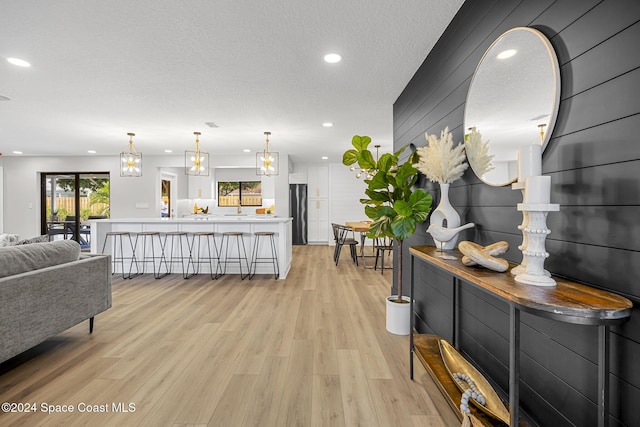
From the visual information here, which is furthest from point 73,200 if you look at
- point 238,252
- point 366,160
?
point 366,160

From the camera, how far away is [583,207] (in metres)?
1.11

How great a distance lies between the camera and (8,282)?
1971 mm

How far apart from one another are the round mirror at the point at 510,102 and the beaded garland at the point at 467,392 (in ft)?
3.37

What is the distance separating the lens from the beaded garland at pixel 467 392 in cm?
131

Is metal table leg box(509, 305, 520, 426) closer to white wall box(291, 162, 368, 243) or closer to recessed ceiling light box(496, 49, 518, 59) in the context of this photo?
recessed ceiling light box(496, 49, 518, 59)

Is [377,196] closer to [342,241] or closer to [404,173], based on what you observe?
[404,173]

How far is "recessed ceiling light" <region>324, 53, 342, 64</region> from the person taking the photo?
106 inches

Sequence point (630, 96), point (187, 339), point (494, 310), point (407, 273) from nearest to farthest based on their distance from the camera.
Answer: point (630, 96)
point (494, 310)
point (187, 339)
point (407, 273)

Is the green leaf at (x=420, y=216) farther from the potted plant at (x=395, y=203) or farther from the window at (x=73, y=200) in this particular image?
the window at (x=73, y=200)

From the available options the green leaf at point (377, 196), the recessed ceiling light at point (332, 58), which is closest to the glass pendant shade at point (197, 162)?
the recessed ceiling light at point (332, 58)

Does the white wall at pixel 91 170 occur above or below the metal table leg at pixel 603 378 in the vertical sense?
above

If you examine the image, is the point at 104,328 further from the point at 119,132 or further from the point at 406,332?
the point at 119,132

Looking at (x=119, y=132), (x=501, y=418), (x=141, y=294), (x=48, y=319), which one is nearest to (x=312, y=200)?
(x=119, y=132)

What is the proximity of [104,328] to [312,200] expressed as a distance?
6922 mm
